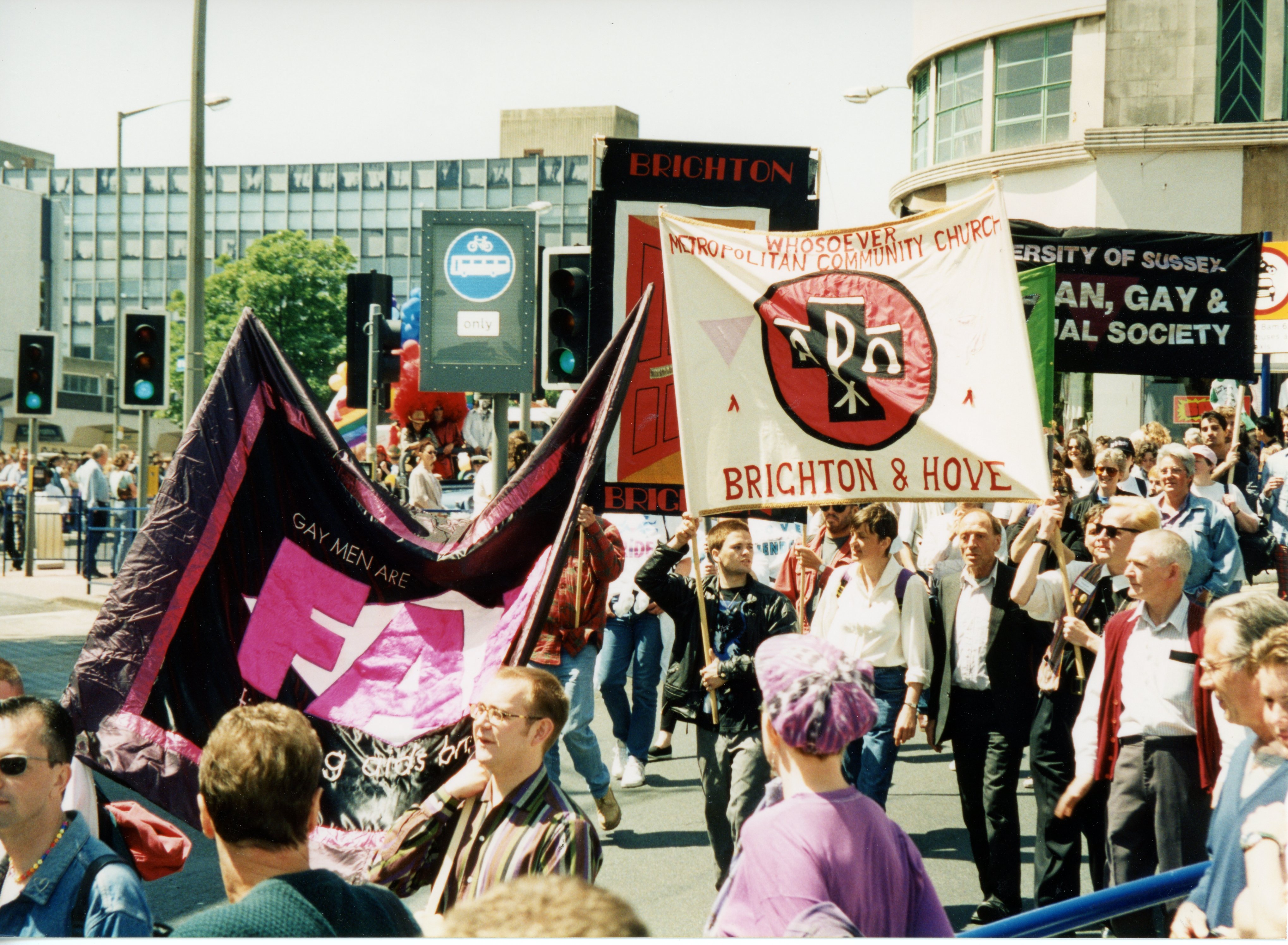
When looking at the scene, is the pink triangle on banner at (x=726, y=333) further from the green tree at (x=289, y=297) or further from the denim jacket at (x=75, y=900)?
the green tree at (x=289, y=297)

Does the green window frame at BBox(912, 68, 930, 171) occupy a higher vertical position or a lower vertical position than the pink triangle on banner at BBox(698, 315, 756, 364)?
higher

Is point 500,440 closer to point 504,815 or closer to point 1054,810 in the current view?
point 1054,810

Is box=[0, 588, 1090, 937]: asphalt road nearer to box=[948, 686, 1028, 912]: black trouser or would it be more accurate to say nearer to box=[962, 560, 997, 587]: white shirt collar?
box=[948, 686, 1028, 912]: black trouser

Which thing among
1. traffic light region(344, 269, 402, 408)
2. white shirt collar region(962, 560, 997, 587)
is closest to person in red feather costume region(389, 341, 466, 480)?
traffic light region(344, 269, 402, 408)

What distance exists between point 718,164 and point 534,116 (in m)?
93.7

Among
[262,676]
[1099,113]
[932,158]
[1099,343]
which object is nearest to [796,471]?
[262,676]

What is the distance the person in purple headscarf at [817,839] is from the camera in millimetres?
2703

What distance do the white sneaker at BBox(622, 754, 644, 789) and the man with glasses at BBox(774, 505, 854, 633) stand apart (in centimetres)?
134

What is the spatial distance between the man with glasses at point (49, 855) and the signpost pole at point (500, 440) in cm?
530

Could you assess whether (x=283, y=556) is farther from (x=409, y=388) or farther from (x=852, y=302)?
(x=409, y=388)

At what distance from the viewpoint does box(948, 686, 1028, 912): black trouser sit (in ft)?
18.9

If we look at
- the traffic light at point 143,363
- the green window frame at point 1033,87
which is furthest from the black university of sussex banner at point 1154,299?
the green window frame at point 1033,87

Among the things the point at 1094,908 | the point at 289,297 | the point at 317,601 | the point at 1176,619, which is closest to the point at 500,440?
the point at 317,601

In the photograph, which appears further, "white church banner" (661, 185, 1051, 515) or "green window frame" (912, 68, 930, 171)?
"green window frame" (912, 68, 930, 171)
